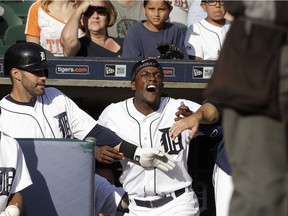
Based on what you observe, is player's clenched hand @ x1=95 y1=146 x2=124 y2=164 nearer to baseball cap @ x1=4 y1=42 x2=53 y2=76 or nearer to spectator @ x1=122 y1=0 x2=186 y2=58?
baseball cap @ x1=4 y1=42 x2=53 y2=76

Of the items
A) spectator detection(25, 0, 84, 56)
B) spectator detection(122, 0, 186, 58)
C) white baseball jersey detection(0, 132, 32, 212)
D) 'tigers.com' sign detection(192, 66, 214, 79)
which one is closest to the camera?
white baseball jersey detection(0, 132, 32, 212)

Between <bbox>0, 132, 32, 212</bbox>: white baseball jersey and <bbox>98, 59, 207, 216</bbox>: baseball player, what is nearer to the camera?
<bbox>0, 132, 32, 212</bbox>: white baseball jersey

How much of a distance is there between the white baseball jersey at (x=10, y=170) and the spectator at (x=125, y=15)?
288 centimetres

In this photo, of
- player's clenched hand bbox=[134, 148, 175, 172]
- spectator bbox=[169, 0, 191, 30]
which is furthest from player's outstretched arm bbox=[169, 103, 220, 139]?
spectator bbox=[169, 0, 191, 30]

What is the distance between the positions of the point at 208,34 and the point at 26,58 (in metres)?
1.88

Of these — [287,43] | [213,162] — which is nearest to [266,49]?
[287,43]

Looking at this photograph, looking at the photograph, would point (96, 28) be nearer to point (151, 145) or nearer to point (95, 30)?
point (95, 30)

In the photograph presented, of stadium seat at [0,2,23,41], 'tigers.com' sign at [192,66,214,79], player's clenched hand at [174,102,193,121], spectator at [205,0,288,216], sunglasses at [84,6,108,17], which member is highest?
spectator at [205,0,288,216]

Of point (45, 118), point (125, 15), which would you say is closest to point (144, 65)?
point (45, 118)

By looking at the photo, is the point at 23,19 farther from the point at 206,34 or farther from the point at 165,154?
the point at 165,154

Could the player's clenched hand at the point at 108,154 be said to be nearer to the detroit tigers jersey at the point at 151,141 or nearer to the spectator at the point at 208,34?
the detroit tigers jersey at the point at 151,141

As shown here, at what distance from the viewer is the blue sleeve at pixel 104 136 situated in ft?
20.8

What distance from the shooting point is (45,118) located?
623cm

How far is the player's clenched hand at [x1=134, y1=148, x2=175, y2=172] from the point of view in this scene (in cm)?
619
